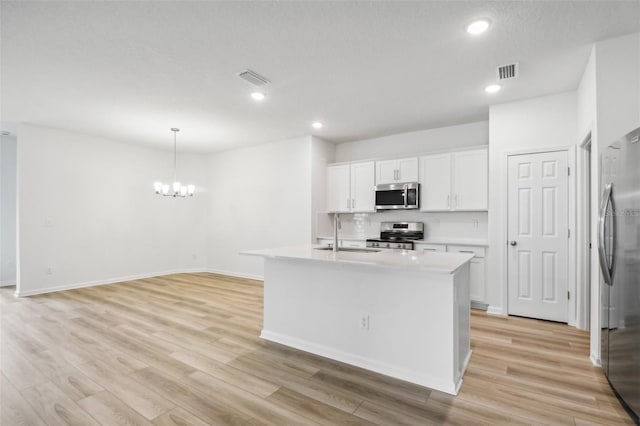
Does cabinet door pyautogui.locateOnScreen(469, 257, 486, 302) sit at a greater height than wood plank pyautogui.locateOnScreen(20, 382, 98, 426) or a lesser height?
greater

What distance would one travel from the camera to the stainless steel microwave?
493cm

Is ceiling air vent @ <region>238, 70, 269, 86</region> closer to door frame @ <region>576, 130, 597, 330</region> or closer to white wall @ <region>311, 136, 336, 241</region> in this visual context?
white wall @ <region>311, 136, 336, 241</region>

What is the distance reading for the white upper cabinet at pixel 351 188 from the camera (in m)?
5.45

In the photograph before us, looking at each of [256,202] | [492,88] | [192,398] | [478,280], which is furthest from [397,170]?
[192,398]

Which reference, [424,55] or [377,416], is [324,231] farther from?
[377,416]

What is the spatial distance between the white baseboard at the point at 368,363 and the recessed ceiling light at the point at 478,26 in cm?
262

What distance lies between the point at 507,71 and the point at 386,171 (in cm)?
238

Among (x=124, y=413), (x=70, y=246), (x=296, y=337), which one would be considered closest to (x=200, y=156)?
(x=70, y=246)

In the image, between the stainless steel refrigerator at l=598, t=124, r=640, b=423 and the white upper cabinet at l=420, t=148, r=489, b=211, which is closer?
the stainless steel refrigerator at l=598, t=124, r=640, b=423

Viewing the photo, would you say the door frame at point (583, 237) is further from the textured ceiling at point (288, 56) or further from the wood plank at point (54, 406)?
the wood plank at point (54, 406)

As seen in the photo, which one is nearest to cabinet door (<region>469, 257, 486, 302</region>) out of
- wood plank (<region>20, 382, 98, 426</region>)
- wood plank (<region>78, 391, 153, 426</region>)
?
wood plank (<region>78, 391, 153, 426</region>)

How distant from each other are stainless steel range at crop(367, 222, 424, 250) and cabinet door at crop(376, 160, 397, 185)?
745 millimetres

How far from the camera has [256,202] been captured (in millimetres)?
6441

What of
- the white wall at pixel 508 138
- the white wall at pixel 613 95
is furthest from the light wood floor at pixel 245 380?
the white wall at pixel 613 95
